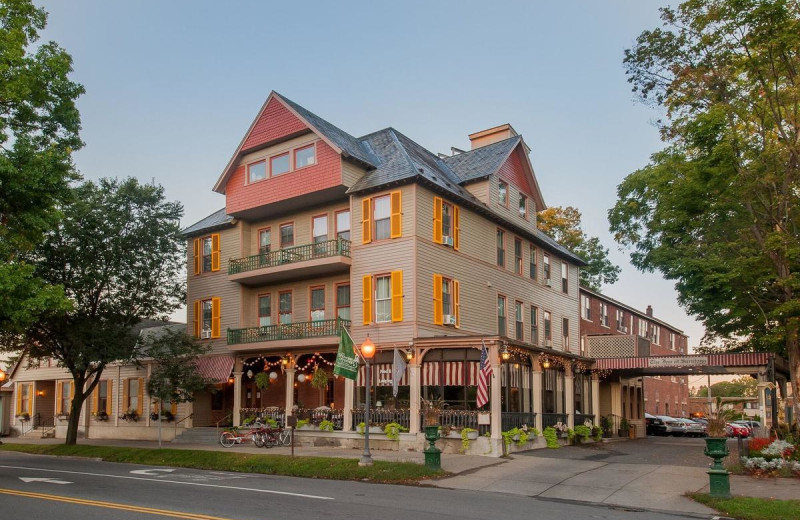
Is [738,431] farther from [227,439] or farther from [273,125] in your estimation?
[273,125]

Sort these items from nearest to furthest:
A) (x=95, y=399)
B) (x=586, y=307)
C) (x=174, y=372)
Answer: (x=174, y=372), (x=95, y=399), (x=586, y=307)

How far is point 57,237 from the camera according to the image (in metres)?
27.7

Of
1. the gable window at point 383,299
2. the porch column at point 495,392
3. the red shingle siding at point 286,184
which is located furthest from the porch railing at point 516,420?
the red shingle siding at point 286,184

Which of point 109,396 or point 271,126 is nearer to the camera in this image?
point 271,126

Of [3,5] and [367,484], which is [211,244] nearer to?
[3,5]

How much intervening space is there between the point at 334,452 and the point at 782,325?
49.2 ft

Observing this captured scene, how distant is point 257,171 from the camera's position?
30953 millimetres

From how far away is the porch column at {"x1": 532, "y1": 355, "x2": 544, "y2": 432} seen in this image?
27.1 m

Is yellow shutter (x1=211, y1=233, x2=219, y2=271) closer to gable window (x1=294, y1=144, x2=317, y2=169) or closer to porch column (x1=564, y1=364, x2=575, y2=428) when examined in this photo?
gable window (x1=294, y1=144, x2=317, y2=169)


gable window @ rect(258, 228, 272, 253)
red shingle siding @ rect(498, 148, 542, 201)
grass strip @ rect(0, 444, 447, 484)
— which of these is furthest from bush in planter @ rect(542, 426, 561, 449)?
gable window @ rect(258, 228, 272, 253)

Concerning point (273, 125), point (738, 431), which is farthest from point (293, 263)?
point (738, 431)

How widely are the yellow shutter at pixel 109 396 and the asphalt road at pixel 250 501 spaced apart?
1920cm

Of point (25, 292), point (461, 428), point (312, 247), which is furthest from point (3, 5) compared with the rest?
point (461, 428)

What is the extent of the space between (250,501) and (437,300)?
46.6 feet
